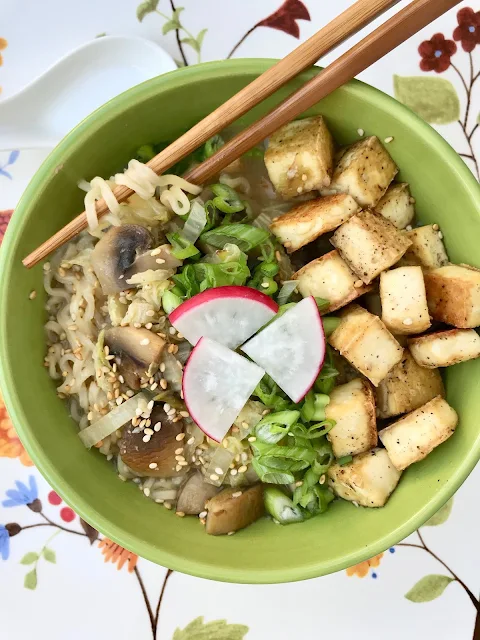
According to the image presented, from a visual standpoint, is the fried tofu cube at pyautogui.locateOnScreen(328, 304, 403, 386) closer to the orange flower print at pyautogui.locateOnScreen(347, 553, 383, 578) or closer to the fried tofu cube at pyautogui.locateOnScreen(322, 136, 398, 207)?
the fried tofu cube at pyautogui.locateOnScreen(322, 136, 398, 207)

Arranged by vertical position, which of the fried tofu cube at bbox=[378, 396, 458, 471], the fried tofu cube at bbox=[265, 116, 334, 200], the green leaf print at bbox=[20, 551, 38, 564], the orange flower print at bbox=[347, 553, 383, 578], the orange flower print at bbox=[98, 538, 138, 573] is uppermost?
the fried tofu cube at bbox=[265, 116, 334, 200]

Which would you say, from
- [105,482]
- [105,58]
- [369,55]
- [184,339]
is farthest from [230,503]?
[105,58]

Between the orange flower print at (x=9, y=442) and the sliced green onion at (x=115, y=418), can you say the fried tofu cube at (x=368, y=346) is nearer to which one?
the sliced green onion at (x=115, y=418)

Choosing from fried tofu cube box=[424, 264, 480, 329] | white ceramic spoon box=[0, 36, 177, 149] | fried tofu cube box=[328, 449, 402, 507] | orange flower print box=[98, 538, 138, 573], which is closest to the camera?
fried tofu cube box=[424, 264, 480, 329]

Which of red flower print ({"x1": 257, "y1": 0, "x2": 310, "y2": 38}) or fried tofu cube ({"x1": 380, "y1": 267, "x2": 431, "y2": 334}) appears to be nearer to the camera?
fried tofu cube ({"x1": 380, "y1": 267, "x2": 431, "y2": 334})

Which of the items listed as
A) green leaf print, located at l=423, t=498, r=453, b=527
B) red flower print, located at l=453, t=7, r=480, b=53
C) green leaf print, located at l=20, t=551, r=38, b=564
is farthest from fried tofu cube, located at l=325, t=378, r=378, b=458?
red flower print, located at l=453, t=7, r=480, b=53

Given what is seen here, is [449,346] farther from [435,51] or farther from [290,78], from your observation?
[435,51]

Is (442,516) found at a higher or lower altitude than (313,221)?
lower

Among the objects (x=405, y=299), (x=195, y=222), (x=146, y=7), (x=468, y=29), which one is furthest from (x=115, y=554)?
(x=468, y=29)

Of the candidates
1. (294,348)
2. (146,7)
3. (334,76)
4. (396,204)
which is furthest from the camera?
(146,7)
